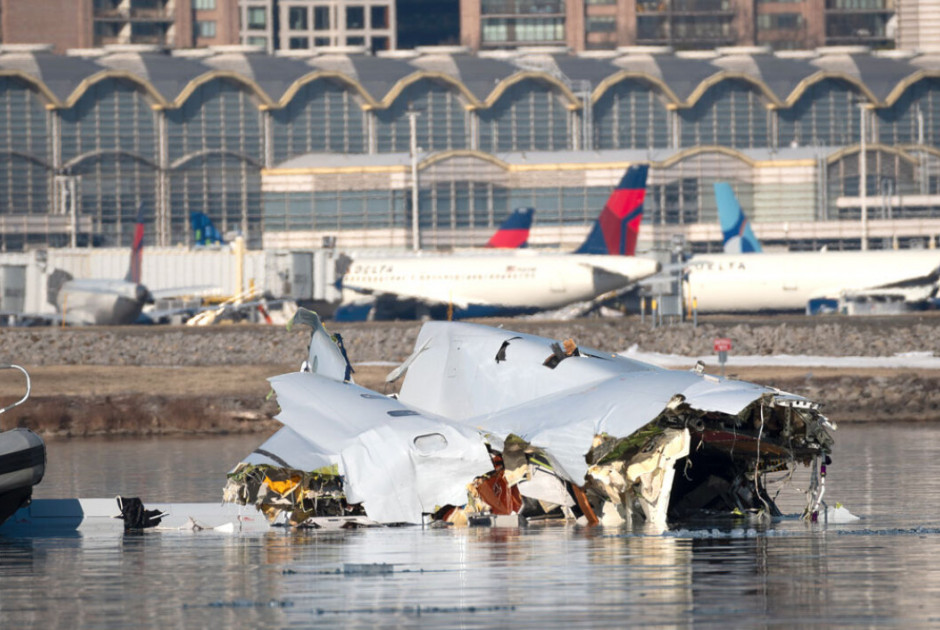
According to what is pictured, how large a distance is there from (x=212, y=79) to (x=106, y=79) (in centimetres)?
987

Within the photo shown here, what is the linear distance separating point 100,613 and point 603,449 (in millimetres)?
8661

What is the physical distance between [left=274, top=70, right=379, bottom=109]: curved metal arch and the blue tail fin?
111ft

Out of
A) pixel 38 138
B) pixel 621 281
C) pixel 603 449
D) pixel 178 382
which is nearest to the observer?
pixel 603 449

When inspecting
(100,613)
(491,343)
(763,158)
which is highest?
(763,158)

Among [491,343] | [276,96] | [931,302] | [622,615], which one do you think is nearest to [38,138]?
[276,96]

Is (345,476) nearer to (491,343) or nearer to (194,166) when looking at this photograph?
(491,343)

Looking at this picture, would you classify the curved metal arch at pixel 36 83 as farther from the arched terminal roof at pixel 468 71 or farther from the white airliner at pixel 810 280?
the white airliner at pixel 810 280

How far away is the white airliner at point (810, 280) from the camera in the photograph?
9856 cm

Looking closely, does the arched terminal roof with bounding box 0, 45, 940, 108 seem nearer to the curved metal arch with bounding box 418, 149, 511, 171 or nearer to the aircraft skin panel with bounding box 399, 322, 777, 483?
the curved metal arch with bounding box 418, 149, 511, 171

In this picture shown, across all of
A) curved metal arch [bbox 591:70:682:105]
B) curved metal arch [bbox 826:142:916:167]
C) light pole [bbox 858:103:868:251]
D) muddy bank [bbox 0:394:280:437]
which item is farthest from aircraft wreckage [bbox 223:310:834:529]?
curved metal arch [bbox 591:70:682:105]

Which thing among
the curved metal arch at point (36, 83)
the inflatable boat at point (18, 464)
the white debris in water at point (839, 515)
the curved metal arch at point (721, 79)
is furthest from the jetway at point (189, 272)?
the white debris in water at point (839, 515)

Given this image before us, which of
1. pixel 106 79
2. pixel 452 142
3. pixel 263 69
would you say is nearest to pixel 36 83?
pixel 106 79

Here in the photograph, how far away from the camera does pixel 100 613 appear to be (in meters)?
17.9

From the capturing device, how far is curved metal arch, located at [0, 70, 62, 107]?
501 ft
